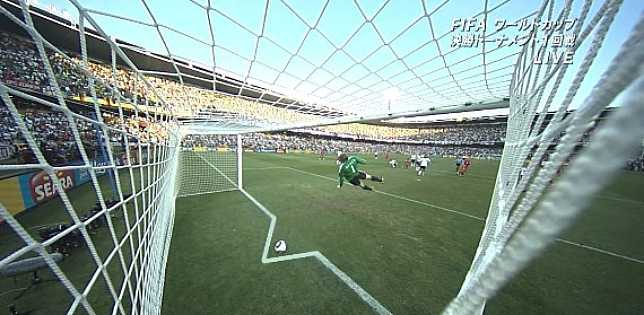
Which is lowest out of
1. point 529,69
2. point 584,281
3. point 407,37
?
point 584,281

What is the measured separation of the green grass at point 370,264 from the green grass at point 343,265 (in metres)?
0.01

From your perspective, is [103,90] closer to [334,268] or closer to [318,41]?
[318,41]

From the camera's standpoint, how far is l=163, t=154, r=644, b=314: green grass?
2420mm

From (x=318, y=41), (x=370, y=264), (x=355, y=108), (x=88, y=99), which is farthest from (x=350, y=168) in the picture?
(x=88, y=99)

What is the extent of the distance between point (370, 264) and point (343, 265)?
347mm

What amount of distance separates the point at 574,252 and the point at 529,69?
3.19 metres

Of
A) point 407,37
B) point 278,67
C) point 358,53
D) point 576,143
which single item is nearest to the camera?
point 576,143

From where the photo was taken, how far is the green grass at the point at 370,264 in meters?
2.42

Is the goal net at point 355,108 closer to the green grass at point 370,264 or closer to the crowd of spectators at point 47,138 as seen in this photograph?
the green grass at point 370,264

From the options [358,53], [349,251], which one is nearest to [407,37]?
[358,53]

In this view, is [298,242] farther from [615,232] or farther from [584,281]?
[615,232]

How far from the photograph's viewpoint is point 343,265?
3021mm

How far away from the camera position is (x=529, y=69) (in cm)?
216

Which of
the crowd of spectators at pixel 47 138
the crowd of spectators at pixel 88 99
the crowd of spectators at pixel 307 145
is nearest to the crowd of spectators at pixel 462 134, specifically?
the crowd of spectators at pixel 307 145
